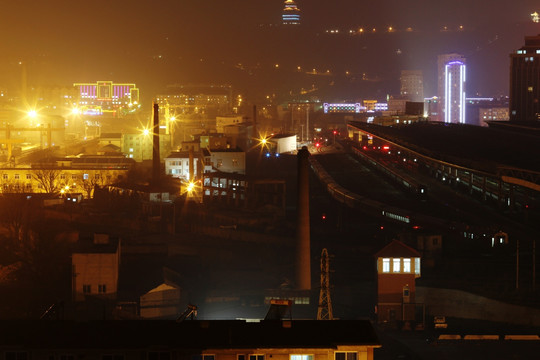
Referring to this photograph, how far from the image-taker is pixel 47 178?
27891 millimetres

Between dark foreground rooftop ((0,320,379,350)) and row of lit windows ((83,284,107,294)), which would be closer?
dark foreground rooftop ((0,320,379,350))

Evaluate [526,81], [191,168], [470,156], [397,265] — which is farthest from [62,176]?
[526,81]

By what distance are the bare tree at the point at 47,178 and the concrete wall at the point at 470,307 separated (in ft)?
49.6

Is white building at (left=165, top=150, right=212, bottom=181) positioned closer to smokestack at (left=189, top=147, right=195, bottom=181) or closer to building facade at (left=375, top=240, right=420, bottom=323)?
smokestack at (left=189, top=147, right=195, bottom=181)

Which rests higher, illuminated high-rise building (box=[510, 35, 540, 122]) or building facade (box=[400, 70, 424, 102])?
building facade (box=[400, 70, 424, 102])

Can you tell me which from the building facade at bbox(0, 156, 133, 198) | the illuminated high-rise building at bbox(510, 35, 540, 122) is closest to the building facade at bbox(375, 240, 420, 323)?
the building facade at bbox(0, 156, 133, 198)

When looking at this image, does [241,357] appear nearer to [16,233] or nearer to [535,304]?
[535,304]

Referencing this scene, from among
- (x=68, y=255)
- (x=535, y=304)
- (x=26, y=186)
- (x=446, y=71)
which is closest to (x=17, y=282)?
(x=68, y=255)

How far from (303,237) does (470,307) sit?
8.70ft

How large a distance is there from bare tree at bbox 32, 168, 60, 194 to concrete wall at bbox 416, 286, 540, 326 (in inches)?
595

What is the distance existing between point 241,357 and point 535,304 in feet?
25.3

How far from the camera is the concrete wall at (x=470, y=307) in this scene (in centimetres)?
1349

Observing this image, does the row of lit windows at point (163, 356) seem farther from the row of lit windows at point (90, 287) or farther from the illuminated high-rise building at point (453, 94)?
the illuminated high-rise building at point (453, 94)

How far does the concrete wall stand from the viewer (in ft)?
44.3
